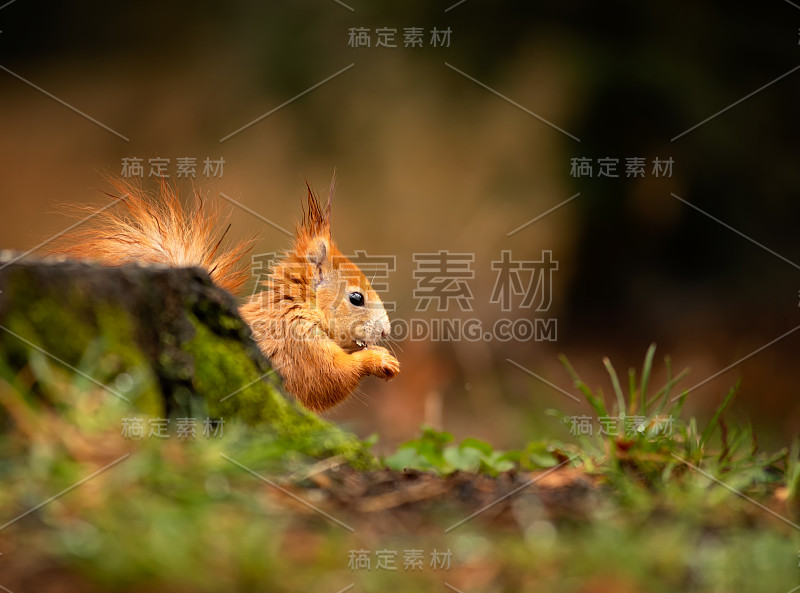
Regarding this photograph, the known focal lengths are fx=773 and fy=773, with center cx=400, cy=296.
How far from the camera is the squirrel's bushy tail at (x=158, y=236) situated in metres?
4.08

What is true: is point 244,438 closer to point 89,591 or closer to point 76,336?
point 76,336

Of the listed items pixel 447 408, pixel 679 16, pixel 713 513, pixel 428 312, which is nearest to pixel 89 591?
pixel 713 513

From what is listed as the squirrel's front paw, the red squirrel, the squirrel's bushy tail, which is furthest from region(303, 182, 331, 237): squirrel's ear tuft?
the squirrel's front paw

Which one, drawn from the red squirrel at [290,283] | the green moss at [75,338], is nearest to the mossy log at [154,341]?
the green moss at [75,338]

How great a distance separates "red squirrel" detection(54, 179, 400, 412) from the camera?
425 centimetres

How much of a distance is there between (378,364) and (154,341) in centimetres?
210

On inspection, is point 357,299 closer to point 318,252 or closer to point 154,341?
point 318,252

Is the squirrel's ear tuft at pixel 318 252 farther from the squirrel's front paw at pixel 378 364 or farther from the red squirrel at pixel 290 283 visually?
the squirrel's front paw at pixel 378 364

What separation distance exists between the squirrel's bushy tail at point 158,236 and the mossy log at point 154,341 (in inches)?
50.7

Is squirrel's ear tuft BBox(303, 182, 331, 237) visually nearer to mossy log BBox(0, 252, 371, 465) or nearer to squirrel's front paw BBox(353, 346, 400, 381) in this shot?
squirrel's front paw BBox(353, 346, 400, 381)

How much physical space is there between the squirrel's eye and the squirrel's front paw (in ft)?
1.04

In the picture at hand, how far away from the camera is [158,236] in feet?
14.0

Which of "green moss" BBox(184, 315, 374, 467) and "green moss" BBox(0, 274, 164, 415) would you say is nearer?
"green moss" BBox(0, 274, 164, 415)

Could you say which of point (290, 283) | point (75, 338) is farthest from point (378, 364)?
point (75, 338)
